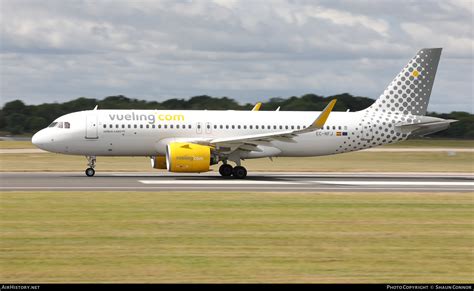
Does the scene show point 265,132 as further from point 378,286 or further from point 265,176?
point 378,286

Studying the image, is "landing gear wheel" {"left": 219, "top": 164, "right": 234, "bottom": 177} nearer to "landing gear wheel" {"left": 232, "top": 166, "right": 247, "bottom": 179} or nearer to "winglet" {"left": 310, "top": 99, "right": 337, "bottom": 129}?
"landing gear wheel" {"left": 232, "top": 166, "right": 247, "bottom": 179}

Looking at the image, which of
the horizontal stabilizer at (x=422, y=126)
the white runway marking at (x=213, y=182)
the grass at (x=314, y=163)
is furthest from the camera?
the grass at (x=314, y=163)

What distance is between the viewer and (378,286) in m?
11.4

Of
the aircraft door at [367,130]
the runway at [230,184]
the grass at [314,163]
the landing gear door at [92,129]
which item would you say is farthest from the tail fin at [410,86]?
the landing gear door at [92,129]

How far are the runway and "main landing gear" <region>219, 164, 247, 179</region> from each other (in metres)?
0.48

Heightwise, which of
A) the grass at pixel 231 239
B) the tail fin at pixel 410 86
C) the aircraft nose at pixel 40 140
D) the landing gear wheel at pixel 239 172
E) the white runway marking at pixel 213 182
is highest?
the tail fin at pixel 410 86

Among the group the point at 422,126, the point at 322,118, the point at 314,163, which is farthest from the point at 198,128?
the point at 314,163

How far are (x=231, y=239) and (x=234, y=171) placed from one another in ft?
62.0

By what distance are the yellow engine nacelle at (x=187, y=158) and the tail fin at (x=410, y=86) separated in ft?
34.4

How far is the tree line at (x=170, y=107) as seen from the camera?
78.9 m

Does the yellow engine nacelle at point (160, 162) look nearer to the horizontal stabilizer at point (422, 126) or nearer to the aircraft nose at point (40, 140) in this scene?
the aircraft nose at point (40, 140)

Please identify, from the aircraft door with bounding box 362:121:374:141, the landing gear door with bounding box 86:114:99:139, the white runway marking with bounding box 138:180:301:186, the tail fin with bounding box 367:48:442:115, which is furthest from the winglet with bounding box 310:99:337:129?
the landing gear door with bounding box 86:114:99:139

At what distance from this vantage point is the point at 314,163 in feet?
161

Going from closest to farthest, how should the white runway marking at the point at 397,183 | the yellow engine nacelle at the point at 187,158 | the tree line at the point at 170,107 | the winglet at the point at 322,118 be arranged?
the white runway marking at the point at 397,183 < the yellow engine nacelle at the point at 187,158 < the winglet at the point at 322,118 < the tree line at the point at 170,107
